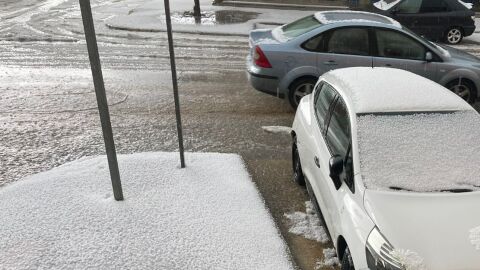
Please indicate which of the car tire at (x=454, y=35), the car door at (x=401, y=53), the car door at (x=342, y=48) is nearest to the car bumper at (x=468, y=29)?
the car tire at (x=454, y=35)

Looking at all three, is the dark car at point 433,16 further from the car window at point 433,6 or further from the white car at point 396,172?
the white car at point 396,172

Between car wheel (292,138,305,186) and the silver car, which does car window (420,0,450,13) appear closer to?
the silver car

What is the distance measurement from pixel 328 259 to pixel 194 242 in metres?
1.24

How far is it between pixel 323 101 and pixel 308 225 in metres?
1.32

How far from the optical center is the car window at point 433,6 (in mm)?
14672

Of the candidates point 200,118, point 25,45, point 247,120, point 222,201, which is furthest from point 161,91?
point 25,45

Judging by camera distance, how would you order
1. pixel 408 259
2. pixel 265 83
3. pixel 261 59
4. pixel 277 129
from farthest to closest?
pixel 265 83
pixel 261 59
pixel 277 129
pixel 408 259

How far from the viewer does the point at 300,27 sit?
8.05m

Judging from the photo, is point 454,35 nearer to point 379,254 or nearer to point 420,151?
point 420,151

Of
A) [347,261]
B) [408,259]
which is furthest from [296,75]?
[408,259]

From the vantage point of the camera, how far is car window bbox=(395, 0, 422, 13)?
14656 mm

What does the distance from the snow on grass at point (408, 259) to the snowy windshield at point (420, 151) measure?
60 centimetres

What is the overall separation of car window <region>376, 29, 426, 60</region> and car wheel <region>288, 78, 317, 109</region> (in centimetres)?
127

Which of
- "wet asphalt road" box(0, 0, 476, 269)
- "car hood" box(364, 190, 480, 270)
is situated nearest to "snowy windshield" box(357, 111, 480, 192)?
"car hood" box(364, 190, 480, 270)
